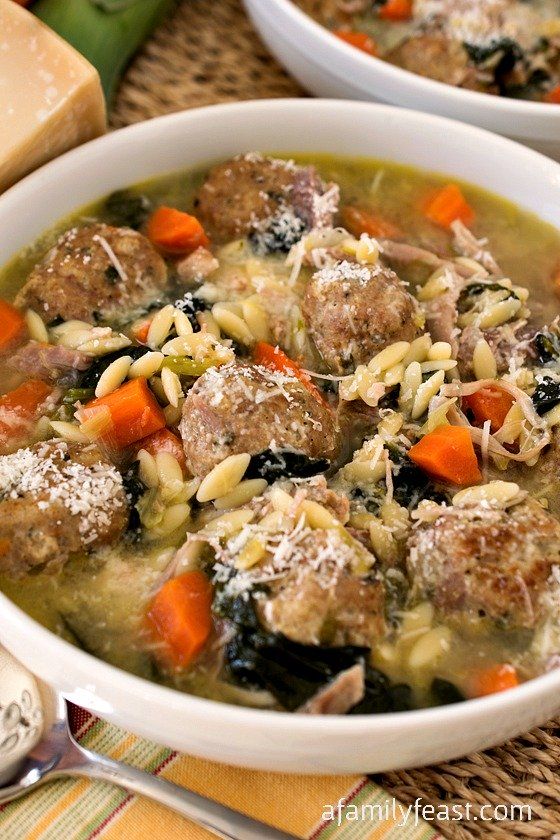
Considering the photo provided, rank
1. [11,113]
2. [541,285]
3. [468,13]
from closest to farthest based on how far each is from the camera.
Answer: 1. [11,113]
2. [541,285]
3. [468,13]

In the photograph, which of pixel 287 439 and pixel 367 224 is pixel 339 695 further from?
pixel 367 224

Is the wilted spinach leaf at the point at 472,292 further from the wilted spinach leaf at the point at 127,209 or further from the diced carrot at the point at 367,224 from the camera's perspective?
the wilted spinach leaf at the point at 127,209

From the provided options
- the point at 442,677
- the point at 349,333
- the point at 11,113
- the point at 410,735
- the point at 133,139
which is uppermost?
the point at 11,113

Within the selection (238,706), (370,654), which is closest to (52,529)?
(238,706)

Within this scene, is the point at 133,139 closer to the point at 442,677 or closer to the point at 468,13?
the point at 468,13

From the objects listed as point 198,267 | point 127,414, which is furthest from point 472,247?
point 127,414

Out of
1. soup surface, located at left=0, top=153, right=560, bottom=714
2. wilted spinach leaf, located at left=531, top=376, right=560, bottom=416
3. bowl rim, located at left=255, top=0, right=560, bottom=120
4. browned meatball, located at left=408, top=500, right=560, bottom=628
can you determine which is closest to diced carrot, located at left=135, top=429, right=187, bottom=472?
soup surface, located at left=0, top=153, right=560, bottom=714

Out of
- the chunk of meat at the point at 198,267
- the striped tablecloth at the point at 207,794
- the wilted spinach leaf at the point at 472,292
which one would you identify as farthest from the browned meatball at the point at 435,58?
the striped tablecloth at the point at 207,794
